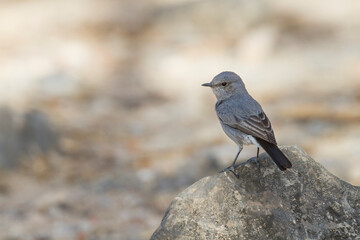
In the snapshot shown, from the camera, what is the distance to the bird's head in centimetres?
660

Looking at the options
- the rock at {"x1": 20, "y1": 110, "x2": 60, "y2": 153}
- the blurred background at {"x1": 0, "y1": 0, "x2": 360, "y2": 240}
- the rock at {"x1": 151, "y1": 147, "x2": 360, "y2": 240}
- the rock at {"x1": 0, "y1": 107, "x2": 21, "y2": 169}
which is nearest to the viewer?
the rock at {"x1": 151, "y1": 147, "x2": 360, "y2": 240}

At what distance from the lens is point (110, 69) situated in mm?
15523

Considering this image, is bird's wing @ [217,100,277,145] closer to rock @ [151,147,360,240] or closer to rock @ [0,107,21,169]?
rock @ [151,147,360,240]

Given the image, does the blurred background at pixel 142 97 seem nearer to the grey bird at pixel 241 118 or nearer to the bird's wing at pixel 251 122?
the grey bird at pixel 241 118

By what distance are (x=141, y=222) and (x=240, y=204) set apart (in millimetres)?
4226

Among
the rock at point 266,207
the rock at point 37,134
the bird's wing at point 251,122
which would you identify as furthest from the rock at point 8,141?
the rock at point 266,207

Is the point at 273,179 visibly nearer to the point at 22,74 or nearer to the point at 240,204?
the point at 240,204

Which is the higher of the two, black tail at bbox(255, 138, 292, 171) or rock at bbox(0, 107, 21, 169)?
rock at bbox(0, 107, 21, 169)

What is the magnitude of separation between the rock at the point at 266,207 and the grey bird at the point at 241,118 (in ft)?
0.64

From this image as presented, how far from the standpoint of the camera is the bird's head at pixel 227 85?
660 cm

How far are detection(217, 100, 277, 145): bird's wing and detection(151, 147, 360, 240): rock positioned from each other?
0.51 m

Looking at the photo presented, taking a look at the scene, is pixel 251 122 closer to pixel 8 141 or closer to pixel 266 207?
pixel 266 207

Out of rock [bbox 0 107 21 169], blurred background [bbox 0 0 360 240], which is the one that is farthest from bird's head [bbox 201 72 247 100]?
rock [bbox 0 107 21 169]

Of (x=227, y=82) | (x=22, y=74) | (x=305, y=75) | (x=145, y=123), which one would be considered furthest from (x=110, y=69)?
(x=227, y=82)
